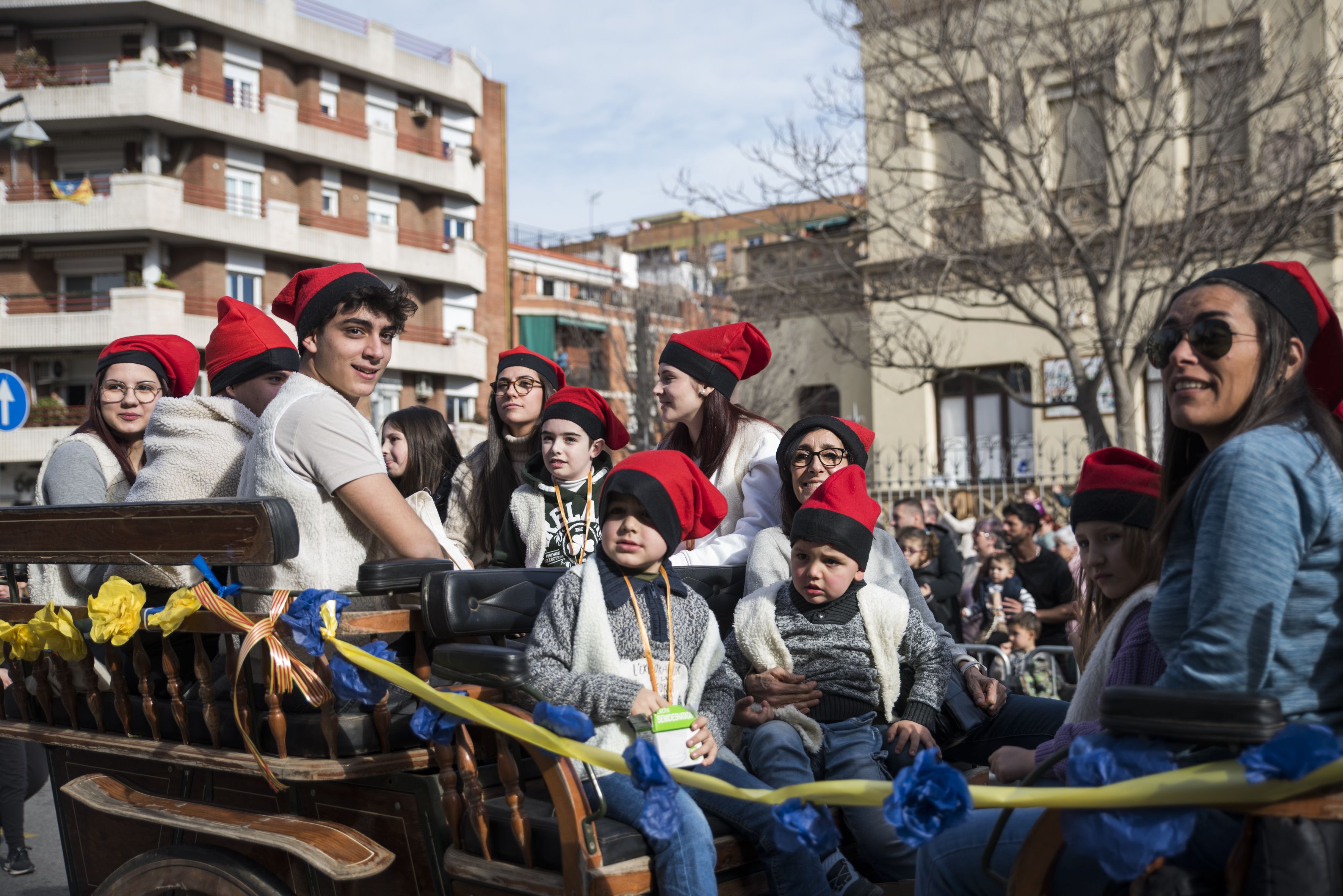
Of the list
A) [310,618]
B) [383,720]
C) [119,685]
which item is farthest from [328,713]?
[119,685]

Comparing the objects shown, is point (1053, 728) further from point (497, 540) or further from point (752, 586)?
point (497, 540)

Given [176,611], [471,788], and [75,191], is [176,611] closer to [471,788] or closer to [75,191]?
[471,788]

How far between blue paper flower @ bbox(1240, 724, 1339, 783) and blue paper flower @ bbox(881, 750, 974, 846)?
0.48 m

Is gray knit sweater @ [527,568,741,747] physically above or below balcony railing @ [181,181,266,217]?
below

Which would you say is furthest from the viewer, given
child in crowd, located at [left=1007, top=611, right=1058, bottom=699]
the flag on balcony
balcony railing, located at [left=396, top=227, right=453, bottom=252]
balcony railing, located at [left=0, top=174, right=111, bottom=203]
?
balcony railing, located at [left=396, top=227, right=453, bottom=252]

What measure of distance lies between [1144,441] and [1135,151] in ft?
21.5

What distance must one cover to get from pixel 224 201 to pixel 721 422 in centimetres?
2840

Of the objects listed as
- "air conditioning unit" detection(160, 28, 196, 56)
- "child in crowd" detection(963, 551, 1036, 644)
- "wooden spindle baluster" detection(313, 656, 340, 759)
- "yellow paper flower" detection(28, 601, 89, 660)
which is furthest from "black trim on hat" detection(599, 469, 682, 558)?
"air conditioning unit" detection(160, 28, 196, 56)

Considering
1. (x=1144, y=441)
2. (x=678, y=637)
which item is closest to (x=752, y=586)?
(x=678, y=637)

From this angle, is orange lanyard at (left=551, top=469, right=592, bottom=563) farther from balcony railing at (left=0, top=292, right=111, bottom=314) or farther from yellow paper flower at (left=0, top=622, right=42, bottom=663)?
balcony railing at (left=0, top=292, right=111, bottom=314)

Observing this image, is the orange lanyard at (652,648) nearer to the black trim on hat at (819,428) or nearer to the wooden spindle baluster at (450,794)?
the wooden spindle baluster at (450,794)

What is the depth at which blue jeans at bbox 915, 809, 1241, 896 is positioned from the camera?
2207 mm

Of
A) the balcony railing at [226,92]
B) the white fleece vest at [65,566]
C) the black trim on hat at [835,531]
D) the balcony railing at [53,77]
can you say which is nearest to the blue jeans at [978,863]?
the black trim on hat at [835,531]

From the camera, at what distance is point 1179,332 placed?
2266 millimetres
